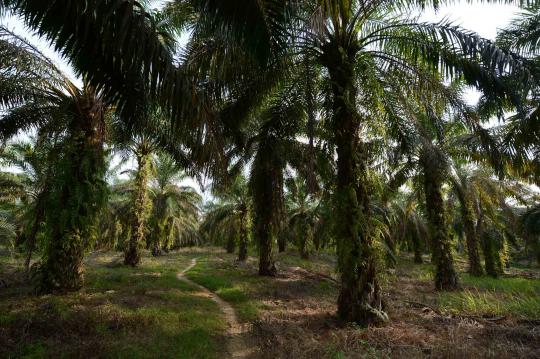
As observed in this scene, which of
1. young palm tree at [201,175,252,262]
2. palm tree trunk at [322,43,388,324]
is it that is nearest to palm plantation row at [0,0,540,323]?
palm tree trunk at [322,43,388,324]

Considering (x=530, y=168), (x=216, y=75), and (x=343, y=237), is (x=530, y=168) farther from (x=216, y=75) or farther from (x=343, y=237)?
→ (x=216, y=75)

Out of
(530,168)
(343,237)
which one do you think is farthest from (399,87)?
(530,168)

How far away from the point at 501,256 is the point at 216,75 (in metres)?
21.7

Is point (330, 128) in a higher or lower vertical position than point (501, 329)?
higher

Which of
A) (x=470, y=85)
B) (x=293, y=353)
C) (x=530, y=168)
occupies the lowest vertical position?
(x=293, y=353)

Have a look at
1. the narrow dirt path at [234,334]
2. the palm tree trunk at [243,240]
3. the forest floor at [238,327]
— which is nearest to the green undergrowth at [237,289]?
the forest floor at [238,327]

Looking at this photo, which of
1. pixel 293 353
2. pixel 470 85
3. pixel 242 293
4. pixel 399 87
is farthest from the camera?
pixel 242 293

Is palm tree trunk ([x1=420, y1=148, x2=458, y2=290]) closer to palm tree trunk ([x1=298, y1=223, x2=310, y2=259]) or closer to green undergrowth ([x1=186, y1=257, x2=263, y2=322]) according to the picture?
green undergrowth ([x1=186, y1=257, x2=263, y2=322])

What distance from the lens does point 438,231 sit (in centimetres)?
1408

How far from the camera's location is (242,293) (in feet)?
37.2

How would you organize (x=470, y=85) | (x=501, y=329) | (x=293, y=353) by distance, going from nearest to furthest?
1. (x=293, y=353)
2. (x=501, y=329)
3. (x=470, y=85)

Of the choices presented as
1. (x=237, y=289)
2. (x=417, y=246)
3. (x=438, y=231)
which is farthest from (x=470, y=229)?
(x=237, y=289)

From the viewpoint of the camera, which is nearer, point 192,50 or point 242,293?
point 192,50

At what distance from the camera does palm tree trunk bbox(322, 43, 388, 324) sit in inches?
306
